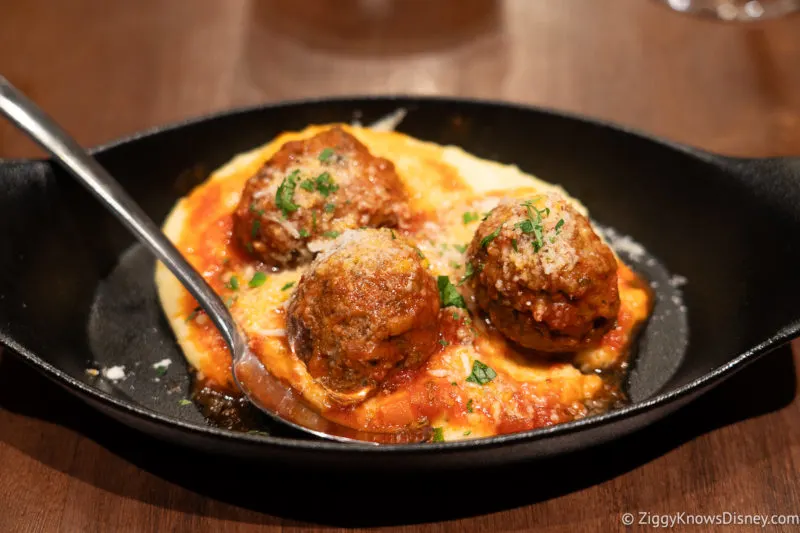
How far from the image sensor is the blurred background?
172 inches

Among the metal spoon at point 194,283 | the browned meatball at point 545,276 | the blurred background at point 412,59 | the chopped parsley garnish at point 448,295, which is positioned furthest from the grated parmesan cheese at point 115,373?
the blurred background at point 412,59

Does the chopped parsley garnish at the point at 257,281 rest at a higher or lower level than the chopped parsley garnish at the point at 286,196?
lower

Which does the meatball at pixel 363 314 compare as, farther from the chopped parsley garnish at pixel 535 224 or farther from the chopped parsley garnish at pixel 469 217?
the chopped parsley garnish at pixel 469 217

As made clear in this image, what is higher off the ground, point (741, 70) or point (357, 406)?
point (741, 70)

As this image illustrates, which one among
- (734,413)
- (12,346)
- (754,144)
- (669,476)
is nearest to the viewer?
(12,346)

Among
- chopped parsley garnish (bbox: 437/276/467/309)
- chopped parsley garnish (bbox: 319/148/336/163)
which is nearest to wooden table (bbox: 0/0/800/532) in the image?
chopped parsley garnish (bbox: 437/276/467/309)

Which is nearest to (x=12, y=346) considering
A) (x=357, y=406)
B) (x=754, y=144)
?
(x=357, y=406)

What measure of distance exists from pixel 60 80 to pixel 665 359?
4.19m

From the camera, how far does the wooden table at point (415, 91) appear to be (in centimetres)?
222

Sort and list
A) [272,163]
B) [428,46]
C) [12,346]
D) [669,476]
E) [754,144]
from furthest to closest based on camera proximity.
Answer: [428,46] → [754,144] → [272,163] → [669,476] → [12,346]

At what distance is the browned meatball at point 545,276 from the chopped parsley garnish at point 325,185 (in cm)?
62

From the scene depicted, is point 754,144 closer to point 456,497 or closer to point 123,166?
point 456,497

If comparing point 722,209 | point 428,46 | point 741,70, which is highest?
point 428,46

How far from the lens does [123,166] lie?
10.0ft
